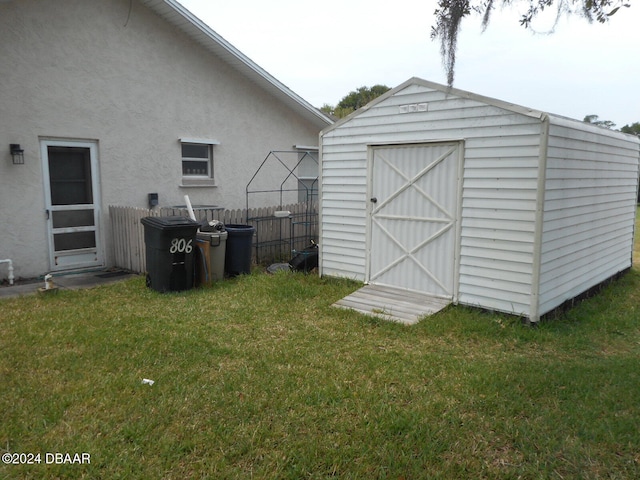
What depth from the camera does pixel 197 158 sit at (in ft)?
35.5

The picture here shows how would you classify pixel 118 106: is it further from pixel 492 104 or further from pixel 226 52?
pixel 492 104

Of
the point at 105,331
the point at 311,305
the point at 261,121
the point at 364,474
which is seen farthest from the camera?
the point at 261,121

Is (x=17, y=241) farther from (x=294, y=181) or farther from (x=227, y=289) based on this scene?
(x=294, y=181)

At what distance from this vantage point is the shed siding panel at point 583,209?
5922mm

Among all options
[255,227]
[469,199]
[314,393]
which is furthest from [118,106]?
[314,393]

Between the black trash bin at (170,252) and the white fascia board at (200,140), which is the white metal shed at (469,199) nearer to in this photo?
the black trash bin at (170,252)

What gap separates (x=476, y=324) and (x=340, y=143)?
357cm

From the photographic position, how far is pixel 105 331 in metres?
5.47

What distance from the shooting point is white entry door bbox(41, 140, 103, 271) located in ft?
27.5

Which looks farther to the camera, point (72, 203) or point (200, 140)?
point (200, 140)

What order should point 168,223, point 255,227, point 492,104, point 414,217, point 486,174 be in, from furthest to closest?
point 255,227 → point 168,223 → point 414,217 → point 486,174 → point 492,104

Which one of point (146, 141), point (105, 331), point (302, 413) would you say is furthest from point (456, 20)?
point (146, 141)

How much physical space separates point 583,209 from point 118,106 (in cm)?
828

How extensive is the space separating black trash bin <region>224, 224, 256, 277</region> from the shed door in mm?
2300
